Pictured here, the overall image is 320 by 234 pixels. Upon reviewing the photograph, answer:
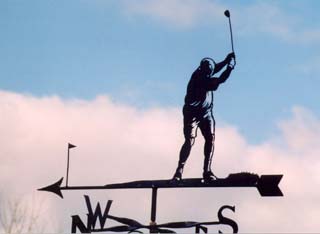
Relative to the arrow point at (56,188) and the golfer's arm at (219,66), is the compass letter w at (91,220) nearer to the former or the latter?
the arrow point at (56,188)

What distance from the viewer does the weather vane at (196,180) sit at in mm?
6719

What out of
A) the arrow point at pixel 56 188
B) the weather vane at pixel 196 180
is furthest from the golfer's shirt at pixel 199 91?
the arrow point at pixel 56 188

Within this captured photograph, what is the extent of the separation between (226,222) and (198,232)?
0.80 feet

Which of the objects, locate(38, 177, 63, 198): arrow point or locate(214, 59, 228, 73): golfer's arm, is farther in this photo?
locate(38, 177, 63, 198): arrow point

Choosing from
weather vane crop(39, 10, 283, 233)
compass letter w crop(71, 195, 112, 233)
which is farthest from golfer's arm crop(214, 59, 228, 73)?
compass letter w crop(71, 195, 112, 233)

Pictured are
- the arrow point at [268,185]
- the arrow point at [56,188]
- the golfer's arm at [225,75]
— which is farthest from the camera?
the arrow point at [56,188]

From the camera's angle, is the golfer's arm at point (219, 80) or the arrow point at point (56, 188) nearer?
the golfer's arm at point (219, 80)

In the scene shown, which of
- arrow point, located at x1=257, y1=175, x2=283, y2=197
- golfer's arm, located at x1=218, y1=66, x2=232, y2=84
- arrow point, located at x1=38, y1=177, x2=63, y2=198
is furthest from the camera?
arrow point, located at x1=38, y1=177, x2=63, y2=198

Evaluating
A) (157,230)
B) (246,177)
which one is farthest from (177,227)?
(246,177)

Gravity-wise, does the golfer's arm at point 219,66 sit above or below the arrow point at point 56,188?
above

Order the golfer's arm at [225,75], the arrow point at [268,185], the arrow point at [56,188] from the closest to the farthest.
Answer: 1. the arrow point at [268,185]
2. the golfer's arm at [225,75]
3. the arrow point at [56,188]

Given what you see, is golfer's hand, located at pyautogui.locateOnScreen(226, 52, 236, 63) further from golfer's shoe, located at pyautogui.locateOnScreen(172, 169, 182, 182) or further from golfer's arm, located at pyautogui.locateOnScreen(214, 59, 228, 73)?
golfer's shoe, located at pyautogui.locateOnScreen(172, 169, 182, 182)

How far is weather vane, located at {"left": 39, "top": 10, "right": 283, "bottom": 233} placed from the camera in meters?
6.72

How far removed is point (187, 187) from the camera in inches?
266
